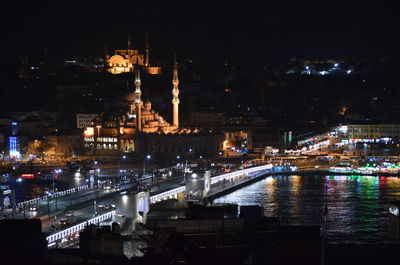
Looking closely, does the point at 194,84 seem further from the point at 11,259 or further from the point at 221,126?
the point at 11,259

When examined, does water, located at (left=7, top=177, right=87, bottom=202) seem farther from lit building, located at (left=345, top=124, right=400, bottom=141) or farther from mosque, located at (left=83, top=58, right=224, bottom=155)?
lit building, located at (left=345, top=124, right=400, bottom=141)

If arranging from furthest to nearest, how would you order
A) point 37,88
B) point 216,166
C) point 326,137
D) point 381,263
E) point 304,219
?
point 37,88 < point 326,137 < point 216,166 < point 304,219 < point 381,263

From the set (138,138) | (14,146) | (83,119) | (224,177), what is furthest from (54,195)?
(83,119)

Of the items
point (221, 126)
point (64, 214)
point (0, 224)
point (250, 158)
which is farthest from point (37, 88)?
point (0, 224)

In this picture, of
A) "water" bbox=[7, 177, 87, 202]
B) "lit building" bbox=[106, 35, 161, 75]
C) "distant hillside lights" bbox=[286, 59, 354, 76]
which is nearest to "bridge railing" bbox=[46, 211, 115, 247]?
"water" bbox=[7, 177, 87, 202]

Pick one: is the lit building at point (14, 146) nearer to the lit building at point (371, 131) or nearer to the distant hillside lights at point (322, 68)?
the lit building at point (371, 131)

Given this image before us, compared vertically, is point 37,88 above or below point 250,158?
Result: above
